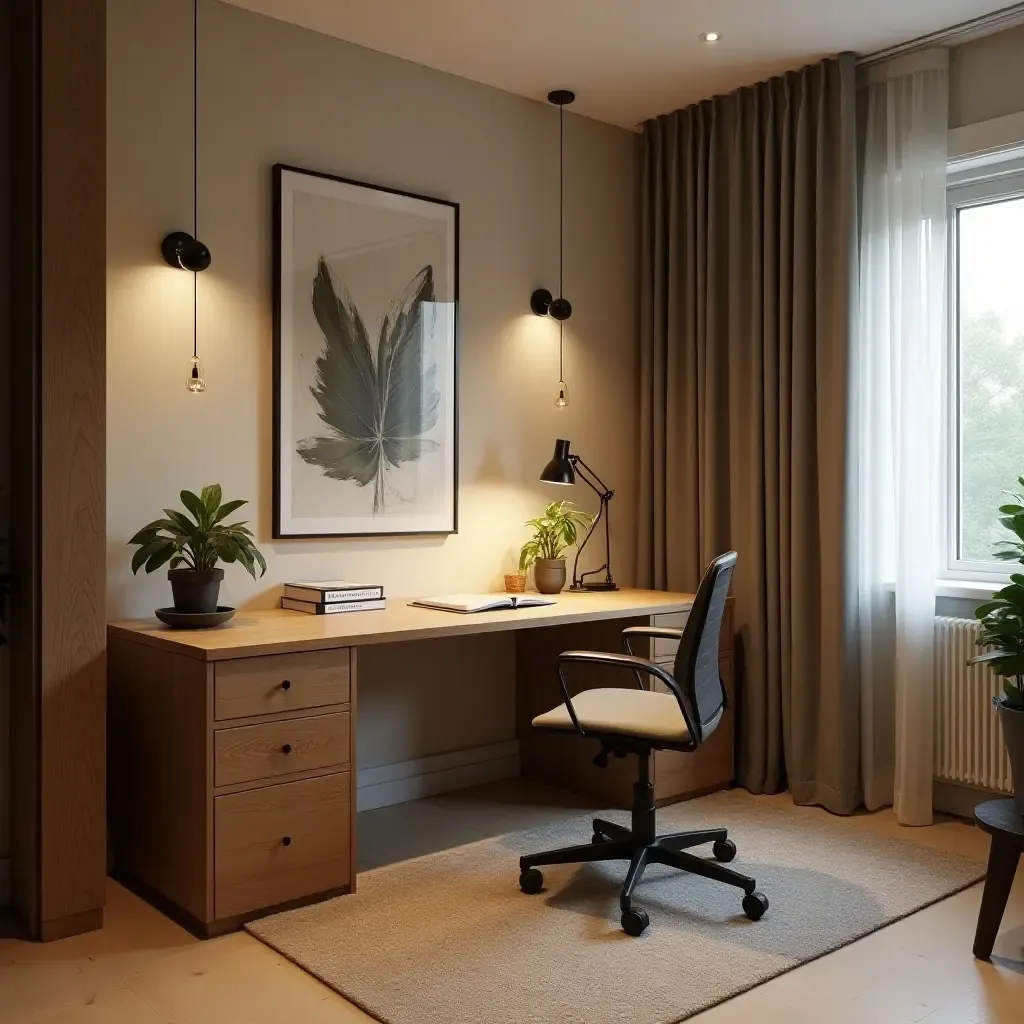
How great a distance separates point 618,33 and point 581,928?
2693mm

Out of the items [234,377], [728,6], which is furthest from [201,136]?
[728,6]

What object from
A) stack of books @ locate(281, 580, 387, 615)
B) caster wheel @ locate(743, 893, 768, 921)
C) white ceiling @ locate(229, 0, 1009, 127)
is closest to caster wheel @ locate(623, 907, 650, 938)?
caster wheel @ locate(743, 893, 768, 921)

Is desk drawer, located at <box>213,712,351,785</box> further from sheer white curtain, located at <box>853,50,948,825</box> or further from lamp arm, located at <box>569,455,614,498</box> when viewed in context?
sheer white curtain, located at <box>853,50,948,825</box>

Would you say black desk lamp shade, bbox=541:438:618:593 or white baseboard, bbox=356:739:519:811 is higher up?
black desk lamp shade, bbox=541:438:618:593

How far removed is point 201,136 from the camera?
322 cm

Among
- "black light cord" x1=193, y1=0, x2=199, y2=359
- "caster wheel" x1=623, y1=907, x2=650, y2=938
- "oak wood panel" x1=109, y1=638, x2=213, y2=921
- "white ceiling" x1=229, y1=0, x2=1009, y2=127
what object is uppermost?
"white ceiling" x1=229, y1=0, x2=1009, y2=127

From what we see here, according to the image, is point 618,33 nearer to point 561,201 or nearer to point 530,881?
point 561,201

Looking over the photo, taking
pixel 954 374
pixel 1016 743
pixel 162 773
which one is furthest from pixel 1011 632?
pixel 162 773

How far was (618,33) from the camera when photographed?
3461 millimetres

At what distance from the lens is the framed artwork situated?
11.2ft

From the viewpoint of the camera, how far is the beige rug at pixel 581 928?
90.9 inches

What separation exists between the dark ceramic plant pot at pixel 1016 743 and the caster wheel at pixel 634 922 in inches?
37.4

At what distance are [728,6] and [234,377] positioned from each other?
6.19ft

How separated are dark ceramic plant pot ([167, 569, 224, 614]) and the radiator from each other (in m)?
2.32
